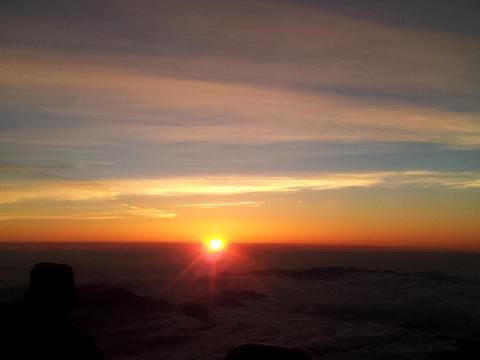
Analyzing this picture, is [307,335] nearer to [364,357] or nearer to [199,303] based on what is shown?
[364,357]

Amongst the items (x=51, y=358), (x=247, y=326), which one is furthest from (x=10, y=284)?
(x=51, y=358)

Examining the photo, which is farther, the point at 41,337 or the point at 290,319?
the point at 290,319

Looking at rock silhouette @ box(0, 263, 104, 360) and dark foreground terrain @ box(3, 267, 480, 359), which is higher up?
rock silhouette @ box(0, 263, 104, 360)

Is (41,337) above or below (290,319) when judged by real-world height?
above

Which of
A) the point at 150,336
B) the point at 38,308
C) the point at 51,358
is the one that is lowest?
the point at 150,336

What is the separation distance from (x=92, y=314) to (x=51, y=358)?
27.2m

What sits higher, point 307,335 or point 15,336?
point 15,336

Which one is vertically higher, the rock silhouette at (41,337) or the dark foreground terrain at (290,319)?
the rock silhouette at (41,337)

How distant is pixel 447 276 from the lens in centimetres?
7862

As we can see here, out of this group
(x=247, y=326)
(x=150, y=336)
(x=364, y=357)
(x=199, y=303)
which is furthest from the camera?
(x=199, y=303)

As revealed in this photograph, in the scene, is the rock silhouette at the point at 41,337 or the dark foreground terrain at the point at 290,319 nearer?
the rock silhouette at the point at 41,337

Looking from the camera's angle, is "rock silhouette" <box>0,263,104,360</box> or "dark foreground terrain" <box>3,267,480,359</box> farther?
"dark foreground terrain" <box>3,267,480,359</box>

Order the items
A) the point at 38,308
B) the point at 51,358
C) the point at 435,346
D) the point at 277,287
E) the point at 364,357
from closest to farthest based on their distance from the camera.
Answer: the point at 51,358 < the point at 38,308 < the point at 364,357 < the point at 435,346 < the point at 277,287

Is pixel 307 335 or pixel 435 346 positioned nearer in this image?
pixel 435 346
